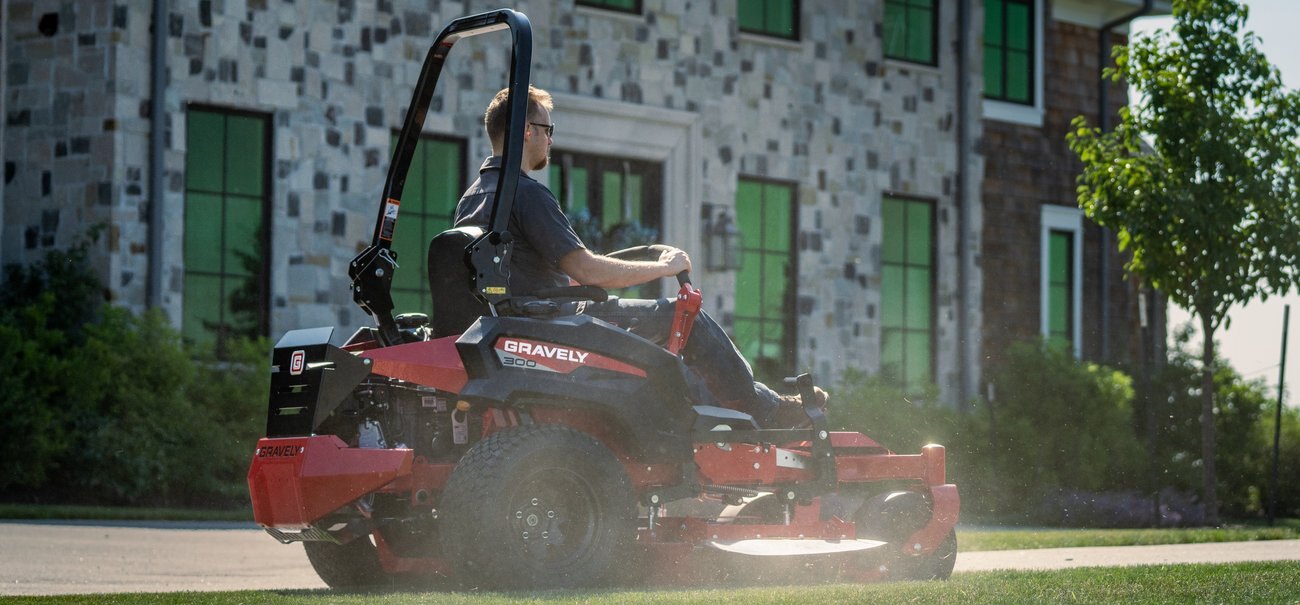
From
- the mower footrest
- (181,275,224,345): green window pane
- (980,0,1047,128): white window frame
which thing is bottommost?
the mower footrest

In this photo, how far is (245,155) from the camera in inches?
538

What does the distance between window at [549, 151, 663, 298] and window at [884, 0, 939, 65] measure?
3.48 m

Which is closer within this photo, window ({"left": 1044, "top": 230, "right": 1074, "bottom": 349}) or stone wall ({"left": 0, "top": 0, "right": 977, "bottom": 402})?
stone wall ({"left": 0, "top": 0, "right": 977, "bottom": 402})

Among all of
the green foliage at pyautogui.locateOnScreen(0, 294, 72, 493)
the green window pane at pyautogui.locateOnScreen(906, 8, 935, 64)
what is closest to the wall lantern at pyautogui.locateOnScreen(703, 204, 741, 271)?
the green window pane at pyautogui.locateOnScreen(906, 8, 935, 64)

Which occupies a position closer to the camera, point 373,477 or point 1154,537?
point 373,477

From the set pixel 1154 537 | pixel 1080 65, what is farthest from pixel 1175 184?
pixel 1080 65

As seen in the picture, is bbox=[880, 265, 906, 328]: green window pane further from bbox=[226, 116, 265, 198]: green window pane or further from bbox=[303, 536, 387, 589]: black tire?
Result: bbox=[303, 536, 387, 589]: black tire

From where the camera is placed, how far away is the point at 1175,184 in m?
13.8

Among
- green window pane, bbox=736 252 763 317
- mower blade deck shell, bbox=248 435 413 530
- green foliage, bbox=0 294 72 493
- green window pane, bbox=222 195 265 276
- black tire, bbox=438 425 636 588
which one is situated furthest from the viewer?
green window pane, bbox=736 252 763 317

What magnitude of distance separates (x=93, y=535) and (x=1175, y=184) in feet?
28.9

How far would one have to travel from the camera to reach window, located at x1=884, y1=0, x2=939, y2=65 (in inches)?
707

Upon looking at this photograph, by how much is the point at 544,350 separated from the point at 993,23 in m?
13.7

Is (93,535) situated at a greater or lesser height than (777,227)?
lesser

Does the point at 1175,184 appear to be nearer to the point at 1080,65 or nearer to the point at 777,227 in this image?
the point at 777,227
